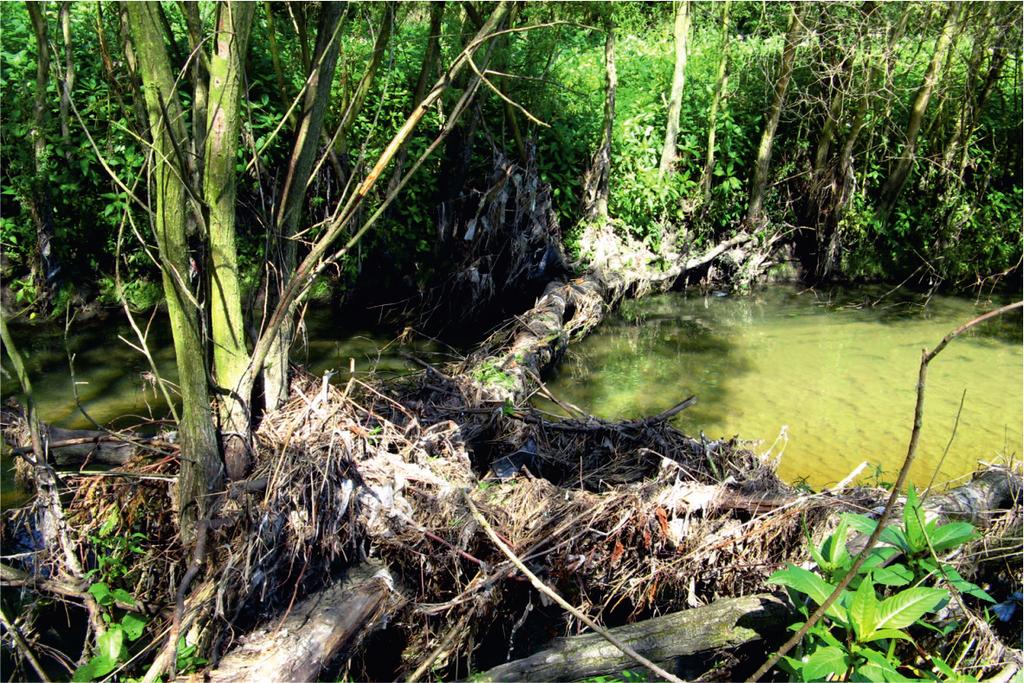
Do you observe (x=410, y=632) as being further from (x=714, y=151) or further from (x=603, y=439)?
(x=714, y=151)

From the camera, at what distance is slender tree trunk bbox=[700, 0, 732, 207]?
382 inches

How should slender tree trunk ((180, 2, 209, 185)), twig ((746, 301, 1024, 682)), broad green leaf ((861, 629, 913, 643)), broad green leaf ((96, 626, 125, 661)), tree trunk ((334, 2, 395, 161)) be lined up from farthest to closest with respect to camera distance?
tree trunk ((334, 2, 395, 161)), slender tree trunk ((180, 2, 209, 185)), broad green leaf ((96, 626, 125, 661)), broad green leaf ((861, 629, 913, 643)), twig ((746, 301, 1024, 682))

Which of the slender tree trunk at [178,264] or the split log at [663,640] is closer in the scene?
the slender tree trunk at [178,264]

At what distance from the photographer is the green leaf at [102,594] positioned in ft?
9.95

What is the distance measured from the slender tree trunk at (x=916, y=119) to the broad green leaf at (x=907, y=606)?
8.22 meters

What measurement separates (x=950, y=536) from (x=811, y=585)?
2.08 feet

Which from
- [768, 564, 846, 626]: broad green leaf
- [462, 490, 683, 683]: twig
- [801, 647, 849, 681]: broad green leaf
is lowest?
[801, 647, 849, 681]: broad green leaf

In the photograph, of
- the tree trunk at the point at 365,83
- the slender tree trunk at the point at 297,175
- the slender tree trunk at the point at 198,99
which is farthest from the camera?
the tree trunk at the point at 365,83

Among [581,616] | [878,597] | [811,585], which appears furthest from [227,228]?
[878,597]

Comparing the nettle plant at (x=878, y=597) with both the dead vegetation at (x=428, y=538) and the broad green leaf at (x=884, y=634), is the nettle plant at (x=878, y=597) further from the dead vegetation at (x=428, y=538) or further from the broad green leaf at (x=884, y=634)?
the dead vegetation at (x=428, y=538)

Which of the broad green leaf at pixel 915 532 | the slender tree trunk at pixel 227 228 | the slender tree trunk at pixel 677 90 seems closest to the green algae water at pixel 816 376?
the broad green leaf at pixel 915 532

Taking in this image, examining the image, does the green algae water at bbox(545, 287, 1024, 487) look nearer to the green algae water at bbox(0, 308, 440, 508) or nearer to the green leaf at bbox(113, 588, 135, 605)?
the green algae water at bbox(0, 308, 440, 508)

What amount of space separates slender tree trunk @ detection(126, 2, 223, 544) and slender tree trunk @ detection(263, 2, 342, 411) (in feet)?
Answer: 1.75

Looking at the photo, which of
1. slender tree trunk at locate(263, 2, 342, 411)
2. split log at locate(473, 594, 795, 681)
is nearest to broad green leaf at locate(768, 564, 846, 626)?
split log at locate(473, 594, 795, 681)
